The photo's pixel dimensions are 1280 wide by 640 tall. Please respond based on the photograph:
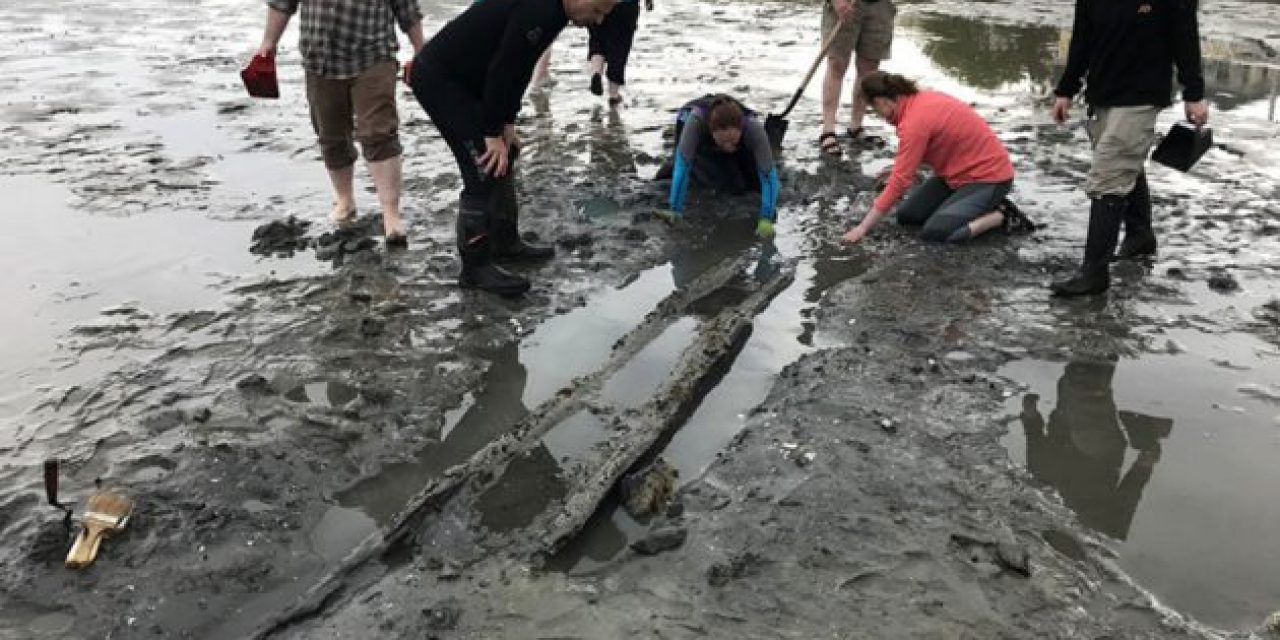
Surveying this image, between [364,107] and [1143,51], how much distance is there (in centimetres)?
427

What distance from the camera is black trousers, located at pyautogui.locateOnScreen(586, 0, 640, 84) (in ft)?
29.2

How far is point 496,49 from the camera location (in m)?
4.81

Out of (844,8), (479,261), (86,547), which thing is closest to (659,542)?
(86,547)

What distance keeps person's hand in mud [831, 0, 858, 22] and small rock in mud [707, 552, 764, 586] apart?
576cm

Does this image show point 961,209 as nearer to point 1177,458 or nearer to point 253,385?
point 1177,458

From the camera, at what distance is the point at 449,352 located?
453 cm

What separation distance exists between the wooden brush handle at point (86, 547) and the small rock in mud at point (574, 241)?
3.34 metres

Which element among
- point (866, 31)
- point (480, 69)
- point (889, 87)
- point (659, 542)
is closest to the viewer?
point (659, 542)

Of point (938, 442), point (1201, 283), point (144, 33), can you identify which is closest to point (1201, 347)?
point (1201, 283)

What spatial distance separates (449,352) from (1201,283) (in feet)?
13.8

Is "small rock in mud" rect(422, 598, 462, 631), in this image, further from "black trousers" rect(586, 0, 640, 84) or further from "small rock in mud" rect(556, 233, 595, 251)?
"black trousers" rect(586, 0, 640, 84)

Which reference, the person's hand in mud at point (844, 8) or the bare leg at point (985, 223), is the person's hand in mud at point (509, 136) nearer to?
the bare leg at point (985, 223)

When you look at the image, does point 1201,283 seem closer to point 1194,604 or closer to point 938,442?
point 938,442

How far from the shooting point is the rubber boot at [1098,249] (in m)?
5.14
